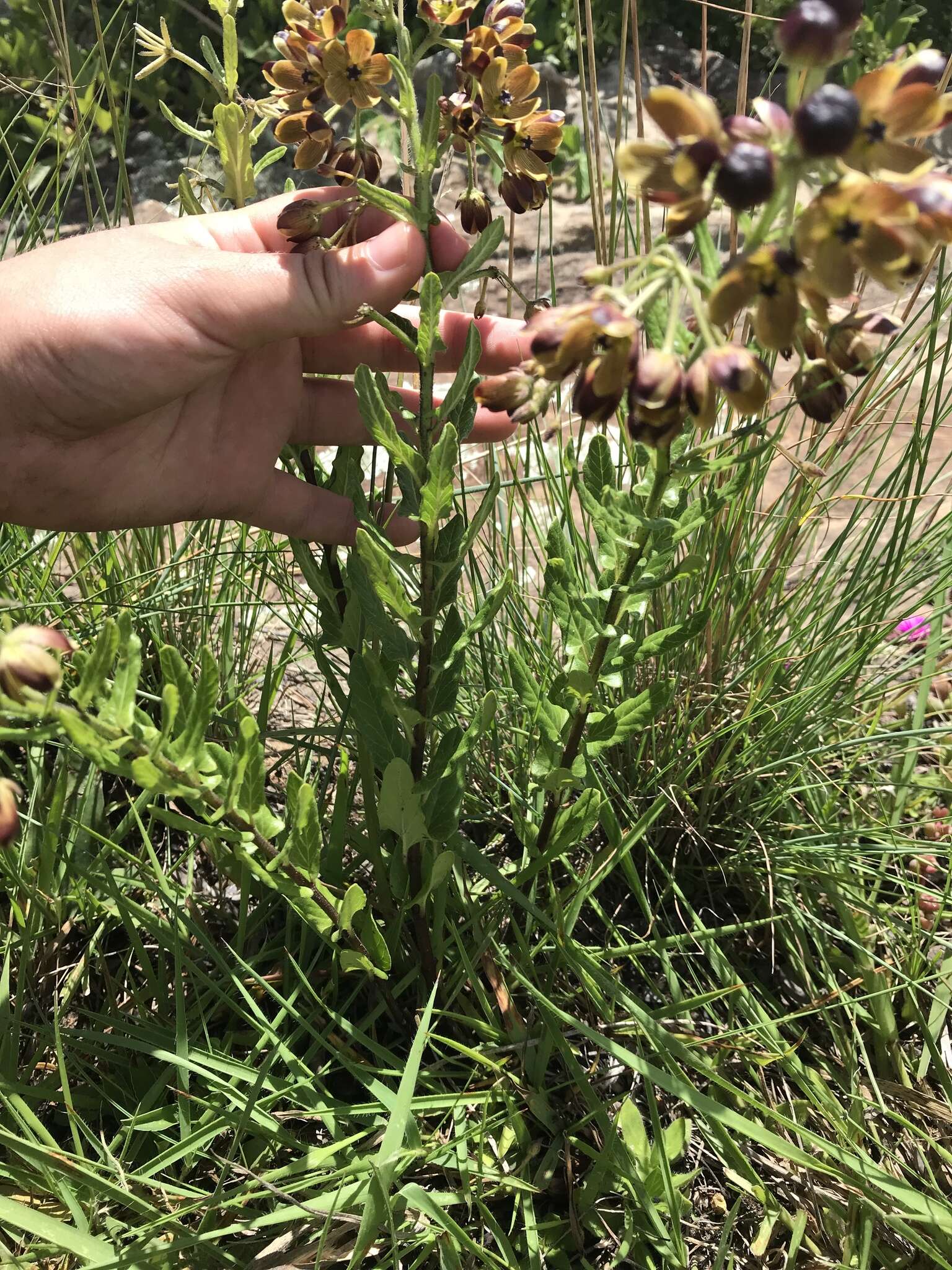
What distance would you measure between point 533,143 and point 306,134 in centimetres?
24

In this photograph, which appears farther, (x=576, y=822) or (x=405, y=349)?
(x=405, y=349)

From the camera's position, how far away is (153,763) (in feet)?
2.71

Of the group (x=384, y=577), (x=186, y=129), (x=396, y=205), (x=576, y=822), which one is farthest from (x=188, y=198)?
(x=576, y=822)

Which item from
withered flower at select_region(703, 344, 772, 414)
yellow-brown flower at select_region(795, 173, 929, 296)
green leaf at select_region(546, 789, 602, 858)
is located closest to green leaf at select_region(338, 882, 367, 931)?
green leaf at select_region(546, 789, 602, 858)

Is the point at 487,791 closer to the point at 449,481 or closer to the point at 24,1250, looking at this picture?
the point at 449,481

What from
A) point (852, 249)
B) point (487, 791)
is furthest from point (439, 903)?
point (852, 249)

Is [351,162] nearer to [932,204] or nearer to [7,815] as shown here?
[932,204]

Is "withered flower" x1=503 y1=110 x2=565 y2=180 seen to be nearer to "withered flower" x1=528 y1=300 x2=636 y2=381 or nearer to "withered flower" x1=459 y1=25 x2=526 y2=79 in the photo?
"withered flower" x1=459 y1=25 x2=526 y2=79

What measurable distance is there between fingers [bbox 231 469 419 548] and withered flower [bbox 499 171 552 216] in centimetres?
42

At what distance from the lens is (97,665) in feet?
2.50

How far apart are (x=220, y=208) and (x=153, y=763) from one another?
1.37 meters

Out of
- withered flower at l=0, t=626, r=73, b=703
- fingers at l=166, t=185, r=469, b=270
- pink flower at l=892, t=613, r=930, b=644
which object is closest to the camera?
withered flower at l=0, t=626, r=73, b=703

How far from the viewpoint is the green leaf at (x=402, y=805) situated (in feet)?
3.46

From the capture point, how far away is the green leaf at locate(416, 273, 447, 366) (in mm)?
947
